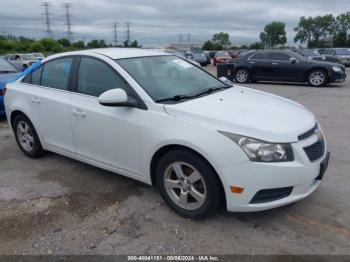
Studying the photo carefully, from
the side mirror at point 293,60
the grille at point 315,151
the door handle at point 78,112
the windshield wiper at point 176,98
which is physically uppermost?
the windshield wiper at point 176,98

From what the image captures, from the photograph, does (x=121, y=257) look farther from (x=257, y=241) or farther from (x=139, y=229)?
(x=257, y=241)

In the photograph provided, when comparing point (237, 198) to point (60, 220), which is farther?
point (60, 220)

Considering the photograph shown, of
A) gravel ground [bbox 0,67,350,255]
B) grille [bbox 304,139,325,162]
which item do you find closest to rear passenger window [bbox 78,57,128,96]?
gravel ground [bbox 0,67,350,255]

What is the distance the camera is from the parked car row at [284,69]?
1352cm

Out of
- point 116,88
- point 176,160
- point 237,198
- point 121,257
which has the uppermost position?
point 116,88

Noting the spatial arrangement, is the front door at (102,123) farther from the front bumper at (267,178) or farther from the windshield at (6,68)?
the windshield at (6,68)

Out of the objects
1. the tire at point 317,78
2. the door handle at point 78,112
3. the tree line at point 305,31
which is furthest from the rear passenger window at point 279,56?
the tree line at point 305,31

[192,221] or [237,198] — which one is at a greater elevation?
[237,198]

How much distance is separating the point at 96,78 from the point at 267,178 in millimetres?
2242

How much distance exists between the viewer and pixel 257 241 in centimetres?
302

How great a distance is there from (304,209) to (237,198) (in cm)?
96

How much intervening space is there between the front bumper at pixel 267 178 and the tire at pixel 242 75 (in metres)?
12.4

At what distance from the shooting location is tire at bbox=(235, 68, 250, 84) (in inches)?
597

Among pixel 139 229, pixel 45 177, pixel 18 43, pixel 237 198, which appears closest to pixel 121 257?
pixel 139 229
